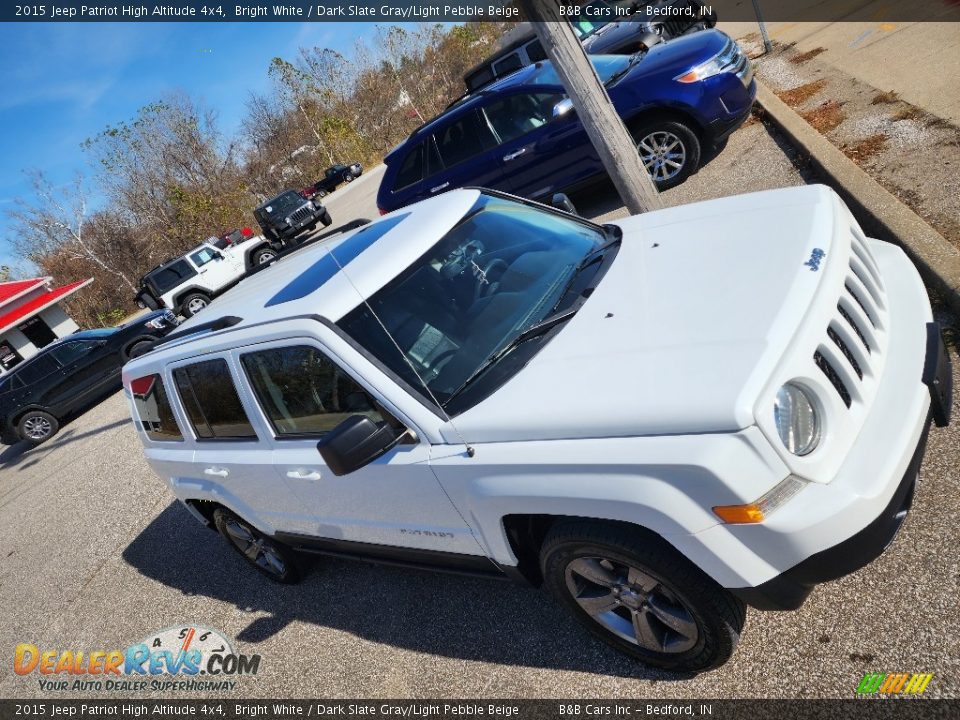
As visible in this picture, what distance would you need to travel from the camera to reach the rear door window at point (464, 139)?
27.0 ft

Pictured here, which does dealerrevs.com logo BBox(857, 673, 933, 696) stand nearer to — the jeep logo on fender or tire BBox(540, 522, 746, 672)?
tire BBox(540, 522, 746, 672)

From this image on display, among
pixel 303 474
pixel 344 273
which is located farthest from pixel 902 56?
pixel 303 474

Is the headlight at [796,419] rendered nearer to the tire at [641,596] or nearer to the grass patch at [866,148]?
the tire at [641,596]

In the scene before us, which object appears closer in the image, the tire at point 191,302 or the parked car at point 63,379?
the parked car at point 63,379

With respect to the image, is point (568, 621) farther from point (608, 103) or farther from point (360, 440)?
point (608, 103)

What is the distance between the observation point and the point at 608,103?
18.0ft

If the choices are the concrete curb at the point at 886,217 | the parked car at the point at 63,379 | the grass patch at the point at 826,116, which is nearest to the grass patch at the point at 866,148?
the concrete curb at the point at 886,217

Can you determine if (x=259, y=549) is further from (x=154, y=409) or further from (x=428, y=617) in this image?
(x=428, y=617)

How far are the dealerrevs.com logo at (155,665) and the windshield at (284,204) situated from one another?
15.7 meters

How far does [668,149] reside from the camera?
24.3 feet

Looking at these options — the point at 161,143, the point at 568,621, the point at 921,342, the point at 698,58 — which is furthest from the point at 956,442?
the point at 161,143

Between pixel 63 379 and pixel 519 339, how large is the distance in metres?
12.8

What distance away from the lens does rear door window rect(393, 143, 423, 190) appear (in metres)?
8.94

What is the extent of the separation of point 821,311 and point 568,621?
6.12ft
